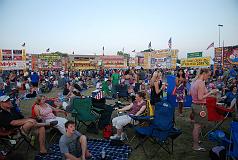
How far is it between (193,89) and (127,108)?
188 centimetres

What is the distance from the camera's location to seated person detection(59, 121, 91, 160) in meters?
3.80

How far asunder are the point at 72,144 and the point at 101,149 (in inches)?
57.8

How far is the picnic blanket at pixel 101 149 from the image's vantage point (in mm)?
4801

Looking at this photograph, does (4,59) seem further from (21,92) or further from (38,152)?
(38,152)

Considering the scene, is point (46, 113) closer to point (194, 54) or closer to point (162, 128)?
point (162, 128)

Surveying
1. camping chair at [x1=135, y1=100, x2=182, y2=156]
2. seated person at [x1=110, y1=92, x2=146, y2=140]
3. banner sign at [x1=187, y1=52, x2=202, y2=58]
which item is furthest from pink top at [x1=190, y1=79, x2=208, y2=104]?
banner sign at [x1=187, y1=52, x2=202, y2=58]

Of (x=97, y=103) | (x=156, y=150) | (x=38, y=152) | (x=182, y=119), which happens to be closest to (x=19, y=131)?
(x=38, y=152)

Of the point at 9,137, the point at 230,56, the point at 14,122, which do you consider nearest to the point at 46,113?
the point at 14,122

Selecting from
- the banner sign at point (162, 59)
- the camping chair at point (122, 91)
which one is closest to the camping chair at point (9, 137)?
the camping chair at point (122, 91)

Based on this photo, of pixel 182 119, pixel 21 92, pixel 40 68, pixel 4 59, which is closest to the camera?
pixel 182 119

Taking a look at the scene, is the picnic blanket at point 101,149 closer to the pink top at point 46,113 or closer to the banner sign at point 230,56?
the pink top at point 46,113

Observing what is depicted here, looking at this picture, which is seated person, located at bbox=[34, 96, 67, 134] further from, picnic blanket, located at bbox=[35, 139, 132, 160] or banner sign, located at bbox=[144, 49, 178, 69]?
banner sign, located at bbox=[144, 49, 178, 69]

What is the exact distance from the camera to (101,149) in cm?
527

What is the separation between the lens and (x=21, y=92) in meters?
13.2
